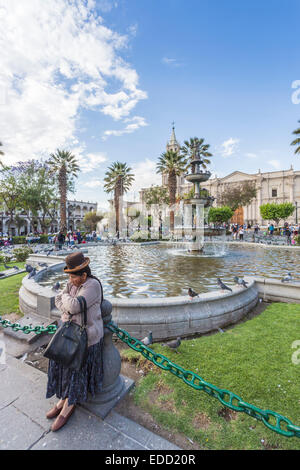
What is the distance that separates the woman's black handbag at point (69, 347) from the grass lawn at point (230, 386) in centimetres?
104

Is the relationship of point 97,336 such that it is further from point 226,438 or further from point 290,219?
point 290,219

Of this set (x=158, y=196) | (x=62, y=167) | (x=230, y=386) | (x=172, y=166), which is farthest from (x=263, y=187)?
(x=230, y=386)

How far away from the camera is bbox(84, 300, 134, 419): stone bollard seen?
2.38 metres

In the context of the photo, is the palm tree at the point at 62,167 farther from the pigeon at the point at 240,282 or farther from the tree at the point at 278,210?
the tree at the point at 278,210

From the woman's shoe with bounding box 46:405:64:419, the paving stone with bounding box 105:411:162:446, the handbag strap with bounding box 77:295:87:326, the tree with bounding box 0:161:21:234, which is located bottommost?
the paving stone with bounding box 105:411:162:446

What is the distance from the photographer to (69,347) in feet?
6.71

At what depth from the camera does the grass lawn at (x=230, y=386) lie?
213 centimetres

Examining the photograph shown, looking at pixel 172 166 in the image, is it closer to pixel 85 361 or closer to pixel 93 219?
pixel 85 361

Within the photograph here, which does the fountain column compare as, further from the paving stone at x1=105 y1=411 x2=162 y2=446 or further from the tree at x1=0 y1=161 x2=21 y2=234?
the tree at x1=0 y1=161 x2=21 y2=234

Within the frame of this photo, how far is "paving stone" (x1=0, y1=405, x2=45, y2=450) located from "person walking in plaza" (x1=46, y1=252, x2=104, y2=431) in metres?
0.16

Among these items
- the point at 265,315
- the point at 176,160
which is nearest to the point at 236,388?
the point at 265,315

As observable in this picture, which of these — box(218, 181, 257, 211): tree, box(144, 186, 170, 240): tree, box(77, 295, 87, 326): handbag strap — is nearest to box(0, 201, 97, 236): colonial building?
box(144, 186, 170, 240): tree

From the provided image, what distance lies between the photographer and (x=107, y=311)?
239 centimetres

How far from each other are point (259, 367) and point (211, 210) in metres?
43.9
